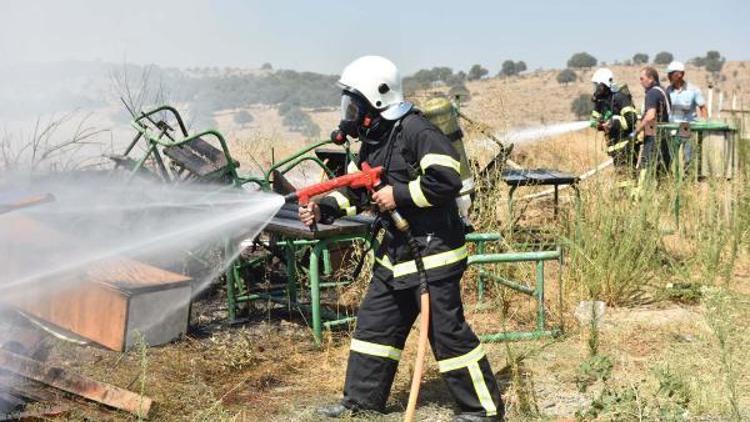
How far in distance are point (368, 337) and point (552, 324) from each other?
2065 millimetres

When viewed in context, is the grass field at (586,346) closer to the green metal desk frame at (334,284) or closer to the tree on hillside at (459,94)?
the green metal desk frame at (334,284)

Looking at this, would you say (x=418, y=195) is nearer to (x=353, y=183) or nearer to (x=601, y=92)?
(x=353, y=183)

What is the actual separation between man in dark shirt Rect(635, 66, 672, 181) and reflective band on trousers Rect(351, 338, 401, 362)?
5.35 metres

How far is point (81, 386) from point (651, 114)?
7.12 metres

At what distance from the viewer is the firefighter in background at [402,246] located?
13.3ft

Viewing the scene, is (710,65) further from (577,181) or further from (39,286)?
(39,286)

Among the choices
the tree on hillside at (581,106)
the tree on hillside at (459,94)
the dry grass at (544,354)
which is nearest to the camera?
the dry grass at (544,354)

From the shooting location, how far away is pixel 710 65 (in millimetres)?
58250

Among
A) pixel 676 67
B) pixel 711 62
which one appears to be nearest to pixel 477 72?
pixel 711 62

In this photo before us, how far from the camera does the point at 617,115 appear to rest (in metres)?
9.41

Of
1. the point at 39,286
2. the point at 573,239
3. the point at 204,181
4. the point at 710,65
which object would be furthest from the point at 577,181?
the point at 710,65

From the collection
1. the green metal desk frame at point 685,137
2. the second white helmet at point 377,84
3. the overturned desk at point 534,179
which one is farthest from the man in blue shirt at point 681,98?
the second white helmet at point 377,84

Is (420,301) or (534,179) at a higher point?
(534,179)

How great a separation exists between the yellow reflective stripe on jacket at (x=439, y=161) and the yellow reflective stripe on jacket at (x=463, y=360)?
891 millimetres
